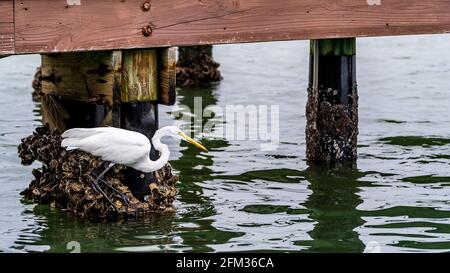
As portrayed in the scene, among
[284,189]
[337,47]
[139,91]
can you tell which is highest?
[337,47]

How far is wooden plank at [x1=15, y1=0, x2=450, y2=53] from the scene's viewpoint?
28.0 ft

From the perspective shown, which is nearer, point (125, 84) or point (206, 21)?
point (206, 21)

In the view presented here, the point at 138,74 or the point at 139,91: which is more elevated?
the point at 138,74

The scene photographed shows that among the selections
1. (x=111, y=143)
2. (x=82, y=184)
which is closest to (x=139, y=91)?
(x=111, y=143)

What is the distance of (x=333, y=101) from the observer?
11.4 m

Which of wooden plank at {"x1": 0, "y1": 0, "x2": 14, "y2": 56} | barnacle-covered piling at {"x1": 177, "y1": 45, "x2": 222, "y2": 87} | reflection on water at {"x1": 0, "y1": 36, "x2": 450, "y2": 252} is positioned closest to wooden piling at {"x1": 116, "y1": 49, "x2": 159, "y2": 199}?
reflection on water at {"x1": 0, "y1": 36, "x2": 450, "y2": 252}

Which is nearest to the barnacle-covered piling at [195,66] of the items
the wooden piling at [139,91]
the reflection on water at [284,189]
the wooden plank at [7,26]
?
the reflection on water at [284,189]

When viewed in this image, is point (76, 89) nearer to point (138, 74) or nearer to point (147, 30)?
point (138, 74)

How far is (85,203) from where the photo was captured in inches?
375

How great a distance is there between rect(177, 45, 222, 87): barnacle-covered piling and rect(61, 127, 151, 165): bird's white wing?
6.85 m

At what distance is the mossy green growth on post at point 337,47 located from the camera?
1112cm

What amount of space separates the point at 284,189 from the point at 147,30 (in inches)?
103

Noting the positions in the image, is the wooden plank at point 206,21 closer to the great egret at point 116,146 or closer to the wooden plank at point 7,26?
the wooden plank at point 7,26

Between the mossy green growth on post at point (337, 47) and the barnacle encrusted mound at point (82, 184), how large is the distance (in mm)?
2123
